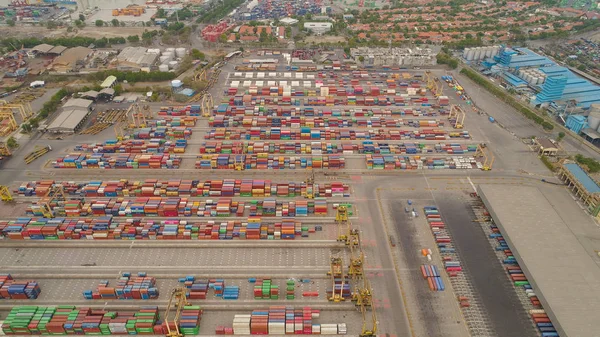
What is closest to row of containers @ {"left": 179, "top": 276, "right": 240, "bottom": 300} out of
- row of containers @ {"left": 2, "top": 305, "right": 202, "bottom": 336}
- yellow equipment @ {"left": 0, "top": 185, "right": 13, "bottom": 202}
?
row of containers @ {"left": 2, "top": 305, "right": 202, "bottom": 336}

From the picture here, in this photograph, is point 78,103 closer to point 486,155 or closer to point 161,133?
point 161,133

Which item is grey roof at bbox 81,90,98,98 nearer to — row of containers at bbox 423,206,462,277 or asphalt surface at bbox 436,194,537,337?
row of containers at bbox 423,206,462,277

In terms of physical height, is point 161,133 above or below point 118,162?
above

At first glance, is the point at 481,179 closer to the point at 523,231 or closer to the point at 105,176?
the point at 523,231

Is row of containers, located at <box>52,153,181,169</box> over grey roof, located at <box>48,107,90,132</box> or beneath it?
beneath

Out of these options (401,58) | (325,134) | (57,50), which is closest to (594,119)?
(401,58)

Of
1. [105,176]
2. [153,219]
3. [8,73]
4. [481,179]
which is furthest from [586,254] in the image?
[8,73]
